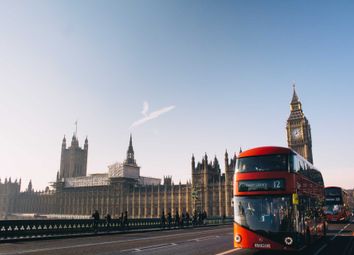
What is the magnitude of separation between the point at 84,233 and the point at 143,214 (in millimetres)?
84844

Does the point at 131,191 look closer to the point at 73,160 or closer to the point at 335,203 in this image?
the point at 73,160

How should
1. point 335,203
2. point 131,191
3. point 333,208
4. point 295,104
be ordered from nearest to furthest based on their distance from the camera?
point 335,203 → point 333,208 → point 131,191 → point 295,104

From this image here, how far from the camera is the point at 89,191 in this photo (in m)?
126

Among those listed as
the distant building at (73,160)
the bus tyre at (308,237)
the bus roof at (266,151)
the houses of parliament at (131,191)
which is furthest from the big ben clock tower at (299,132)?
the distant building at (73,160)

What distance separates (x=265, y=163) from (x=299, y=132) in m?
111

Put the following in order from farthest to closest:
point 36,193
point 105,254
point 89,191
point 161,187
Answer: point 36,193, point 89,191, point 161,187, point 105,254

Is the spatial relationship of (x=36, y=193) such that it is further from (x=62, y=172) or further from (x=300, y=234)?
(x=300, y=234)

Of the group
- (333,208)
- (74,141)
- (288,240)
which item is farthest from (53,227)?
(74,141)

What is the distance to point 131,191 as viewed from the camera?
113m

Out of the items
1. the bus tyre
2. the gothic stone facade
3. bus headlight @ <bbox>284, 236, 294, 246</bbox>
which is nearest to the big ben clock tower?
the gothic stone facade

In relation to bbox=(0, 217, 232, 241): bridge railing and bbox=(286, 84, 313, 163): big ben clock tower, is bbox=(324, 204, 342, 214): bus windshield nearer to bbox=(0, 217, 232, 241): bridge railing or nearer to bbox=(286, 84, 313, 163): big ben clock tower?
bbox=(0, 217, 232, 241): bridge railing

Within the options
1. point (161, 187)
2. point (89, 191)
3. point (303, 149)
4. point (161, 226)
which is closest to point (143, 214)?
point (161, 187)

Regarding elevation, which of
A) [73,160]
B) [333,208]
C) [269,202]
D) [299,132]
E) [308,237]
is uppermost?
[299,132]

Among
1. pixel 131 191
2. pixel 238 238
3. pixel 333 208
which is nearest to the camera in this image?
pixel 238 238
